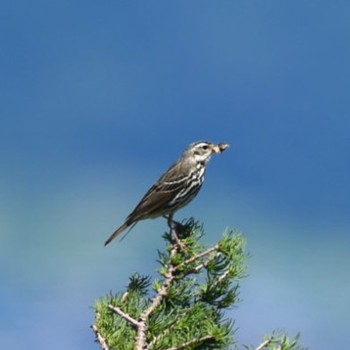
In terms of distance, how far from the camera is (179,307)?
6082 mm

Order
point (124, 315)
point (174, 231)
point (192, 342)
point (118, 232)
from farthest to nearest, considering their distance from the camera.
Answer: point (118, 232) → point (174, 231) → point (124, 315) → point (192, 342)

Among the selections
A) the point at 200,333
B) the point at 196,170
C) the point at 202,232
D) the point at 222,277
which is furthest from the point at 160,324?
the point at 196,170

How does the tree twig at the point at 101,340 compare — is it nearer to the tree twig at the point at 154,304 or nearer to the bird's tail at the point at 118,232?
the tree twig at the point at 154,304

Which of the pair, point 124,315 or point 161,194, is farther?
point 161,194

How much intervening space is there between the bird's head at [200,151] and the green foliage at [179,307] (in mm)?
4088

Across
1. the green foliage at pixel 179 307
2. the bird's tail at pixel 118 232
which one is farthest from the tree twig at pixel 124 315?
the bird's tail at pixel 118 232

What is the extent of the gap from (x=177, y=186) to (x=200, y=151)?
55cm

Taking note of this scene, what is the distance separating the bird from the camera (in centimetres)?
1039

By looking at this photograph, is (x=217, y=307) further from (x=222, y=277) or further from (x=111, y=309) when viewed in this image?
(x=111, y=309)

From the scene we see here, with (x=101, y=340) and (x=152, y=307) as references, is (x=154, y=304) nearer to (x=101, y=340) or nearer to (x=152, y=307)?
(x=152, y=307)

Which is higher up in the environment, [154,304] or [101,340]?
[154,304]

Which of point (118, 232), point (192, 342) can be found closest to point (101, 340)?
point (192, 342)

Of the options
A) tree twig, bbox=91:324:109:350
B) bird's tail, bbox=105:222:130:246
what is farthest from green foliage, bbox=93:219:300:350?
bird's tail, bbox=105:222:130:246

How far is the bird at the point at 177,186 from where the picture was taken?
10.4 metres
